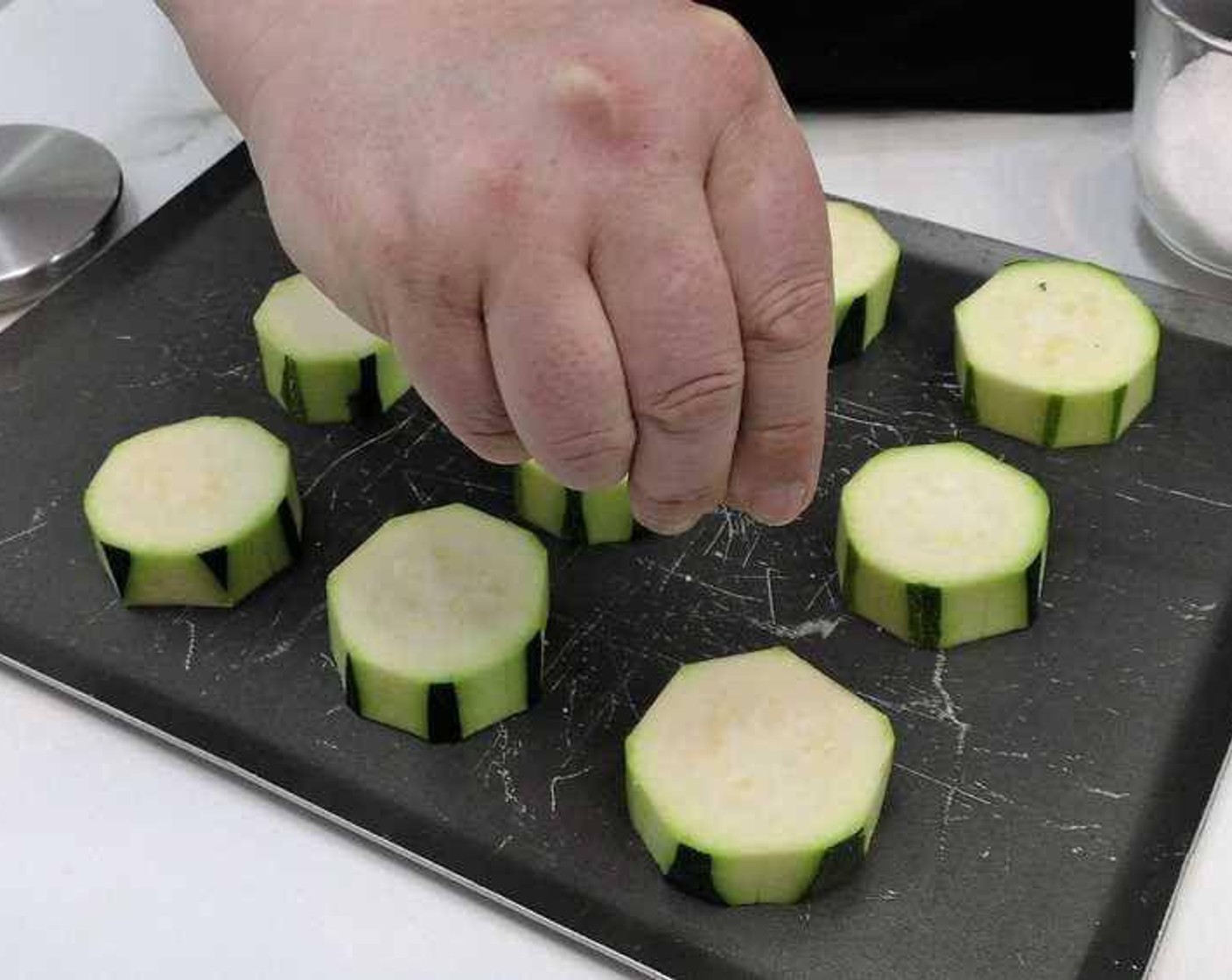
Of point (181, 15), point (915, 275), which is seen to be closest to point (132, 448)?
point (181, 15)

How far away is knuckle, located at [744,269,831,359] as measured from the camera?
105 centimetres

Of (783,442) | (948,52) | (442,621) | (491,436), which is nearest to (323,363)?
(442,621)

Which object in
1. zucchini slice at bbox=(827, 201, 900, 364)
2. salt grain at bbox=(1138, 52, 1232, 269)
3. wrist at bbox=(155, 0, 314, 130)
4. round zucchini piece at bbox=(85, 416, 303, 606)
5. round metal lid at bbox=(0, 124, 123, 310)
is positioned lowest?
round zucchini piece at bbox=(85, 416, 303, 606)

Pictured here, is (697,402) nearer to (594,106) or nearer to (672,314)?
(672,314)

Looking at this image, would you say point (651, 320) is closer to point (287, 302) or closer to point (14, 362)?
point (287, 302)

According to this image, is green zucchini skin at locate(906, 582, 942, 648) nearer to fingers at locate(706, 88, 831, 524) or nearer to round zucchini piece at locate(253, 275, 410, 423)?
fingers at locate(706, 88, 831, 524)

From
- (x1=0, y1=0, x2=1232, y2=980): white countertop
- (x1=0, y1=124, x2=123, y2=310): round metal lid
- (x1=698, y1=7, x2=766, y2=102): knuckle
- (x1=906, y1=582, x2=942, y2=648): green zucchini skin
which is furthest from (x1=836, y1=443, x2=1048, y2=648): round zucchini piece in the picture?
(x1=0, y1=124, x2=123, y2=310): round metal lid

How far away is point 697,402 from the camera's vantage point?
3.44 feet

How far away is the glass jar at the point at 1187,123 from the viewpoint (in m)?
1.58

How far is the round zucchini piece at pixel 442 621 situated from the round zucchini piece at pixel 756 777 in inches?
4.5

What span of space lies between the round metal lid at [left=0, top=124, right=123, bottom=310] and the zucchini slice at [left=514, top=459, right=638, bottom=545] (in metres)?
0.58

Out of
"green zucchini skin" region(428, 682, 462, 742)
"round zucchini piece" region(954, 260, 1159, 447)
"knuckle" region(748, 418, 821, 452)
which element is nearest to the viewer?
"knuckle" region(748, 418, 821, 452)

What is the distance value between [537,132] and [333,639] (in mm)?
491

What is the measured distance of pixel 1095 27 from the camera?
68.7 inches
